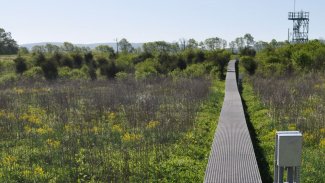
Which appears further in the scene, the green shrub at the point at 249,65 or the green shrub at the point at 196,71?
the green shrub at the point at 249,65

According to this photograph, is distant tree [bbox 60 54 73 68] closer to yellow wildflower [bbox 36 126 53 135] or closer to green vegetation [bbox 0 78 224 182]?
green vegetation [bbox 0 78 224 182]

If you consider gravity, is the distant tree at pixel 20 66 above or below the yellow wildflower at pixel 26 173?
above

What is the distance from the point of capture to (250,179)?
4.94 meters

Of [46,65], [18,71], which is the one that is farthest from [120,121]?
[18,71]

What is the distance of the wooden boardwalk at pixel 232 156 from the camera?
5.06 metres

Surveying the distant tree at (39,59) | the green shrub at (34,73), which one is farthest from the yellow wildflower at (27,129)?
the distant tree at (39,59)

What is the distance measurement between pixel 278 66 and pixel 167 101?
44.4 feet

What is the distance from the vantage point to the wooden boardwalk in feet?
16.6

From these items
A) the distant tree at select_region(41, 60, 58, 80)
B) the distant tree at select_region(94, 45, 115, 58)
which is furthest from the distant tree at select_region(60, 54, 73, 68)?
the distant tree at select_region(94, 45, 115, 58)

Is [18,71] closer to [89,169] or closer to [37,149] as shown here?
[37,149]

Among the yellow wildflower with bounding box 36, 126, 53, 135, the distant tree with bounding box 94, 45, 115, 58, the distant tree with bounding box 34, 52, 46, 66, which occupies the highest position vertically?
the distant tree with bounding box 94, 45, 115, 58

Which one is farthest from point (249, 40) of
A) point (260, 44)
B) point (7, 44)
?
point (7, 44)

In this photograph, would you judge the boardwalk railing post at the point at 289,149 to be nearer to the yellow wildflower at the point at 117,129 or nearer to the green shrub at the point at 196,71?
the yellow wildflower at the point at 117,129

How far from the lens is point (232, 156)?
598 cm
